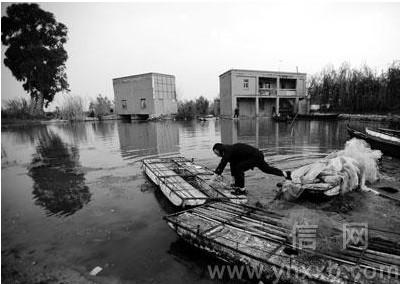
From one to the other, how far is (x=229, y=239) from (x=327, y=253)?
4.21 feet

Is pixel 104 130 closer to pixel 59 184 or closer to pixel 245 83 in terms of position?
pixel 59 184

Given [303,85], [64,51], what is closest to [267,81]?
[303,85]

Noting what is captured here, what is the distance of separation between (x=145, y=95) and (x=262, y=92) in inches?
722

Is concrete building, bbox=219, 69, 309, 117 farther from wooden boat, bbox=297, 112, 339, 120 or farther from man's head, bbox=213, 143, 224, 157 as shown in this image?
man's head, bbox=213, 143, 224, 157

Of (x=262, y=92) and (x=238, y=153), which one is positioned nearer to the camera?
(x=238, y=153)

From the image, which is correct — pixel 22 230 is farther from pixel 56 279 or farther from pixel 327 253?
pixel 327 253

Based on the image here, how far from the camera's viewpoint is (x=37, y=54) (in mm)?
34250

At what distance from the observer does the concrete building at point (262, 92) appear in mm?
31809

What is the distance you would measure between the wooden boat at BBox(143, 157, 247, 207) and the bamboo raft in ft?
1.90

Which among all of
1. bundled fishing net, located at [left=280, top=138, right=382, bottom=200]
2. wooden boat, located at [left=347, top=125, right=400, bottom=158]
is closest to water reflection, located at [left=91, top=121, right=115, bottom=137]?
bundled fishing net, located at [left=280, top=138, right=382, bottom=200]

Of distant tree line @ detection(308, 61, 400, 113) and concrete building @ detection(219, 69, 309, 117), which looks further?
concrete building @ detection(219, 69, 309, 117)

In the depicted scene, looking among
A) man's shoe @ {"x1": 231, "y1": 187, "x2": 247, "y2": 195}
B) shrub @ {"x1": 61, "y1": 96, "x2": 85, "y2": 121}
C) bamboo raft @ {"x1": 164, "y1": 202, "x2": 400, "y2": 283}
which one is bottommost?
bamboo raft @ {"x1": 164, "y1": 202, "x2": 400, "y2": 283}

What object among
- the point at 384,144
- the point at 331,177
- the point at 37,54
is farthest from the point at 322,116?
the point at 37,54

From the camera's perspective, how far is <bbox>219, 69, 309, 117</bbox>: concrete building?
31809 mm
